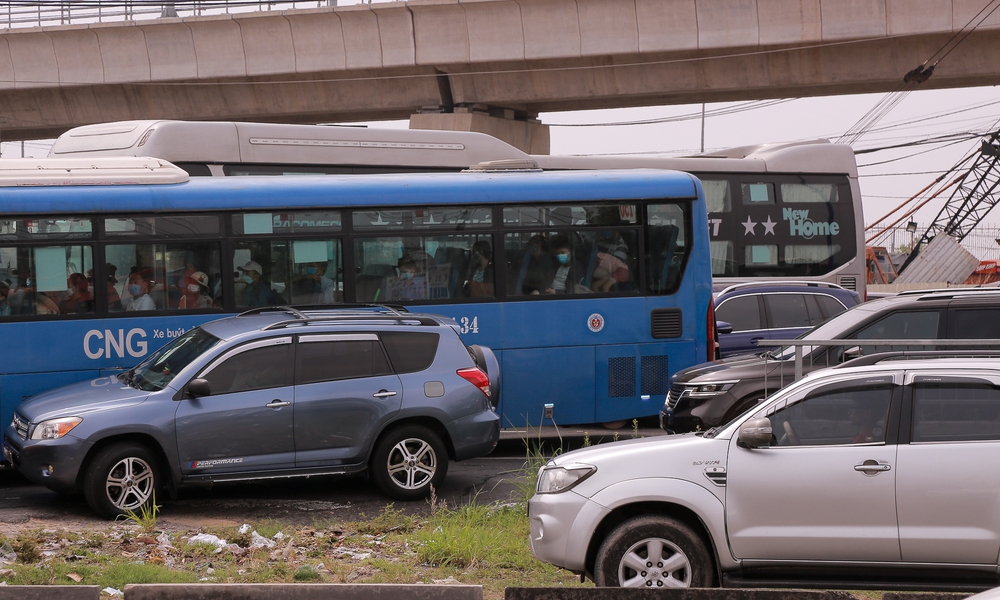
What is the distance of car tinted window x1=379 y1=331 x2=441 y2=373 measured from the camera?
32.0 ft

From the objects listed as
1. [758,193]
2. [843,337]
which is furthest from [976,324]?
[758,193]

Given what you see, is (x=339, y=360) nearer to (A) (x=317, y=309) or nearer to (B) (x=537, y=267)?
(A) (x=317, y=309)

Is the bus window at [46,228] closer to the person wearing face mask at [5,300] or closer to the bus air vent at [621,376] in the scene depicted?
the person wearing face mask at [5,300]

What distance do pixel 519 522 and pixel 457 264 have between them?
4400mm

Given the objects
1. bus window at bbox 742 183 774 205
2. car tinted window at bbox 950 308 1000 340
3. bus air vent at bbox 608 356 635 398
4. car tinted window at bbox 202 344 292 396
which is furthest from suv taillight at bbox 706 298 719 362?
bus window at bbox 742 183 774 205

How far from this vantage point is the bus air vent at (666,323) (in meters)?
12.5

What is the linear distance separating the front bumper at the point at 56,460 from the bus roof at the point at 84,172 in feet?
11.0

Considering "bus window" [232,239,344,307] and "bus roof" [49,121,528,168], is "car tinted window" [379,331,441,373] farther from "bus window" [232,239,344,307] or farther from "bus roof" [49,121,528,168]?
"bus roof" [49,121,528,168]

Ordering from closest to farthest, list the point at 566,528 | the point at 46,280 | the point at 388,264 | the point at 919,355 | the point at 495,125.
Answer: the point at 566,528, the point at 919,355, the point at 46,280, the point at 388,264, the point at 495,125

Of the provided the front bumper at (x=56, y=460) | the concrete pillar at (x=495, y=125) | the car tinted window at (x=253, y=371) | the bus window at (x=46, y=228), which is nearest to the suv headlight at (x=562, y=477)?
the car tinted window at (x=253, y=371)

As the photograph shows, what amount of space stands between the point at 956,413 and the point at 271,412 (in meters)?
5.48

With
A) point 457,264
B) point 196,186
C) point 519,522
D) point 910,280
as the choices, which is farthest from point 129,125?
point 910,280

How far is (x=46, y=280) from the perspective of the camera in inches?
429

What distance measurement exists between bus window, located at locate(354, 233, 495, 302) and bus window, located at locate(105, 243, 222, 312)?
157 centimetres
